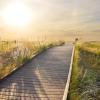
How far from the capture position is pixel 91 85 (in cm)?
1039

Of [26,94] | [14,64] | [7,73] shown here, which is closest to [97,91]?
[26,94]

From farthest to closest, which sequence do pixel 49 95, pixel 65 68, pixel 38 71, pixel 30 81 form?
1. pixel 65 68
2. pixel 38 71
3. pixel 30 81
4. pixel 49 95

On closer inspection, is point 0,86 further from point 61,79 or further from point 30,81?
point 61,79

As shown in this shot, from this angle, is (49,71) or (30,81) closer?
(30,81)

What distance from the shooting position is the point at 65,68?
14234 mm

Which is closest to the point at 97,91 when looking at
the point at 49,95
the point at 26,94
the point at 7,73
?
the point at 49,95

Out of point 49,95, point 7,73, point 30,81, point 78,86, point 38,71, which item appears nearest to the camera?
point 49,95

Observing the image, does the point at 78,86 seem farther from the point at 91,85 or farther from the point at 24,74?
the point at 24,74

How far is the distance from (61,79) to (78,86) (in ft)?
4.52

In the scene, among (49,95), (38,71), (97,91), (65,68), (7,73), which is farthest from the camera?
(65,68)

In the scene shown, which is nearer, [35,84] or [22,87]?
[22,87]

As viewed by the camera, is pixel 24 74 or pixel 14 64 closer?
pixel 24 74

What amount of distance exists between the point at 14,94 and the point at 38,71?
4.33 metres

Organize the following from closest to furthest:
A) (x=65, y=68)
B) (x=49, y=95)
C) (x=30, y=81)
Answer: (x=49, y=95)
(x=30, y=81)
(x=65, y=68)
